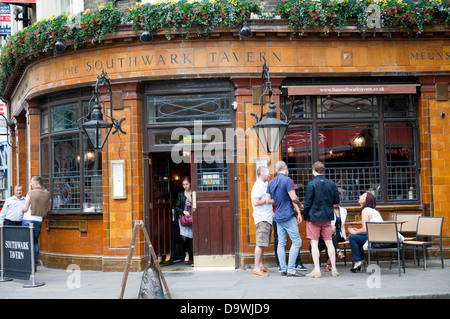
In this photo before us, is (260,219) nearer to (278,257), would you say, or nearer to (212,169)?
(278,257)

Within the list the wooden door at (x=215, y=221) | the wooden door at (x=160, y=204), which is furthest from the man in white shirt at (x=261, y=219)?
the wooden door at (x=160, y=204)

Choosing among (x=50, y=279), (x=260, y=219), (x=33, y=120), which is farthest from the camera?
(x=33, y=120)

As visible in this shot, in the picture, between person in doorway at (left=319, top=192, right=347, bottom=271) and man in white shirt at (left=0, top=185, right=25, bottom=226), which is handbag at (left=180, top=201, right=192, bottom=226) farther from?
man in white shirt at (left=0, top=185, right=25, bottom=226)

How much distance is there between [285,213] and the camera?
9.69 meters

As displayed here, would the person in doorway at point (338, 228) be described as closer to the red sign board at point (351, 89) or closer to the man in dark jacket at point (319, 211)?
the man in dark jacket at point (319, 211)

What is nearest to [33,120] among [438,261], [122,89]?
[122,89]

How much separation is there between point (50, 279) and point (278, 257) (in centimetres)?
450

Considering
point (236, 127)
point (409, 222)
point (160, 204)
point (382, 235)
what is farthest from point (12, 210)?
point (409, 222)

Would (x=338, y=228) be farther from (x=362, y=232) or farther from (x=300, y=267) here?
(x=300, y=267)

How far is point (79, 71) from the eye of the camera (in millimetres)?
11719

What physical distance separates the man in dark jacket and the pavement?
1.41ft

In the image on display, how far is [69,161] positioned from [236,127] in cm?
398

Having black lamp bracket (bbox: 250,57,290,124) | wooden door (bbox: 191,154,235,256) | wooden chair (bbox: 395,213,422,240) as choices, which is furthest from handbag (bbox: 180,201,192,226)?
wooden chair (bbox: 395,213,422,240)

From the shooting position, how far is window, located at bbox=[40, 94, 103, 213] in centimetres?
1191
